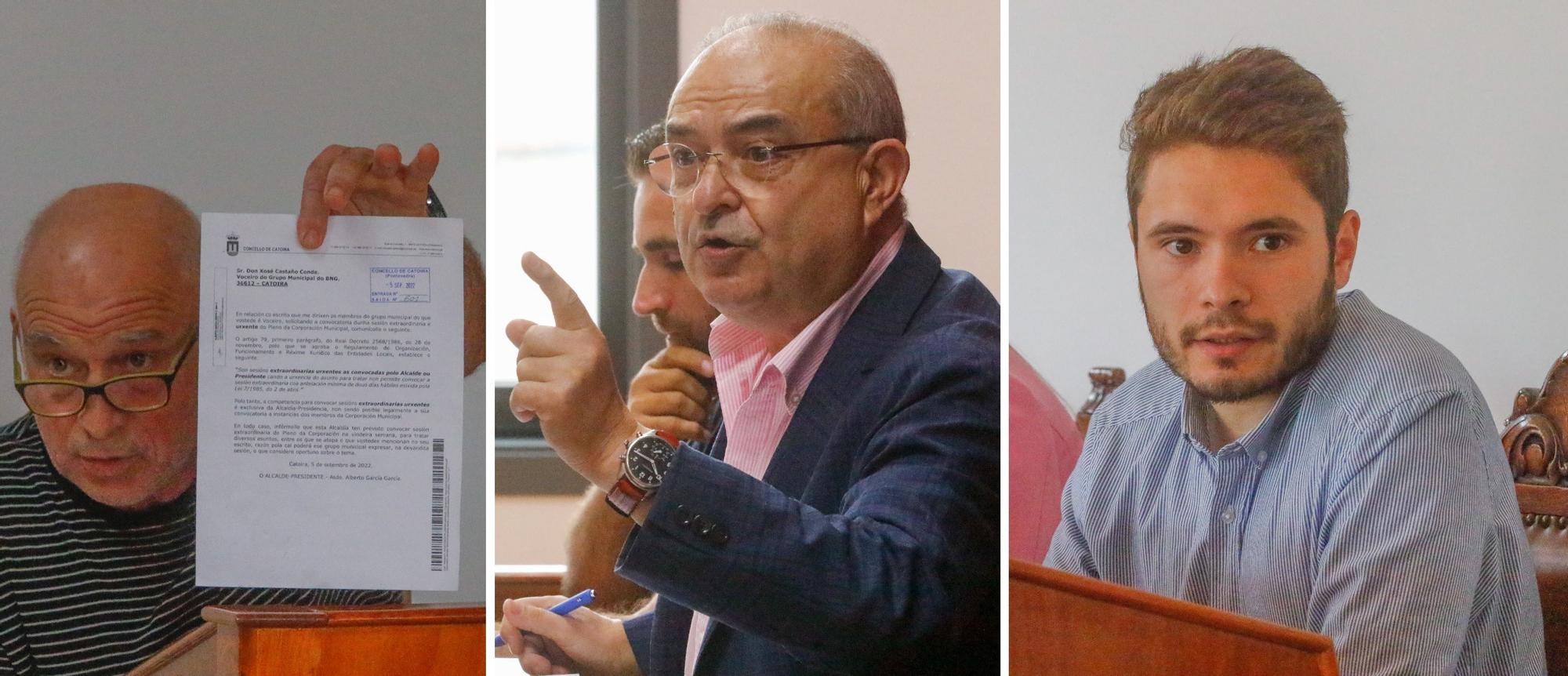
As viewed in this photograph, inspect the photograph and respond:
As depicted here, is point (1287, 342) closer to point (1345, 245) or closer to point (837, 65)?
point (1345, 245)

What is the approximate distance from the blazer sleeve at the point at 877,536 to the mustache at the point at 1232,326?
31 cm

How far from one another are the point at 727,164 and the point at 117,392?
1316mm

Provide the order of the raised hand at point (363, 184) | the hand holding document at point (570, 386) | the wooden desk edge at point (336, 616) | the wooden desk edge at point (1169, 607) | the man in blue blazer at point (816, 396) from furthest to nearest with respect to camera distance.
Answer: the raised hand at point (363, 184) → the wooden desk edge at point (336, 616) → the hand holding document at point (570, 386) → the man in blue blazer at point (816, 396) → the wooden desk edge at point (1169, 607)

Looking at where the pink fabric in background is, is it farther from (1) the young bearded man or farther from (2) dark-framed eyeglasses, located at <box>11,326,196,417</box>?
(2) dark-framed eyeglasses, located at <box>11,326,196,417</box>

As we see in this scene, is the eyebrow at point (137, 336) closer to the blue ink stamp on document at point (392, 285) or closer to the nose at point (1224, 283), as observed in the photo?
the blue ink stamp on document at point (392, 285)

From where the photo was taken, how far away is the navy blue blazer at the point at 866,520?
80.7 inches

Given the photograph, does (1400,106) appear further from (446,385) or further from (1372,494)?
(446,385)

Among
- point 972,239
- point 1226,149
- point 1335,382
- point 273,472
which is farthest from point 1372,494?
point 273,472

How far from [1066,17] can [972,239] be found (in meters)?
0.41

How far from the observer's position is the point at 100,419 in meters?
2.59

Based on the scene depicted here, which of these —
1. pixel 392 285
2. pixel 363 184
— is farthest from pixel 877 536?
pixel 363 184

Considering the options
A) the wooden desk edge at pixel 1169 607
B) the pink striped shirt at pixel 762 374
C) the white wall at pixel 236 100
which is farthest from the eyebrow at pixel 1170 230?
the white wall at pixel 236 100

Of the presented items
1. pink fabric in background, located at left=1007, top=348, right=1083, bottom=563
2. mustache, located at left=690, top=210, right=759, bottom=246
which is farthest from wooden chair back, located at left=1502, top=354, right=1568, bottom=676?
mustache, located at left=690, top=210, right=759, bottom=246

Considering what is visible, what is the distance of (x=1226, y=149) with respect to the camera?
6.98 feet
